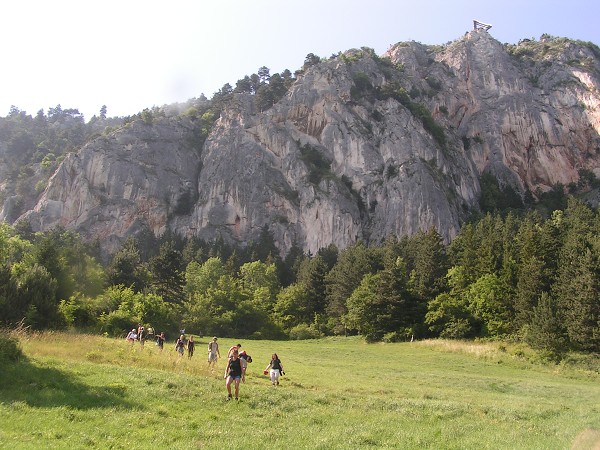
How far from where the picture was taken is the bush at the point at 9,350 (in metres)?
15.9

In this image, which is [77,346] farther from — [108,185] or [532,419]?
[108,185]

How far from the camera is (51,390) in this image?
1395 centimetres

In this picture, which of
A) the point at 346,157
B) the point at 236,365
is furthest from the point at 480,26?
the point at 236,365

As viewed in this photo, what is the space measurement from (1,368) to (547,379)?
33434 mm

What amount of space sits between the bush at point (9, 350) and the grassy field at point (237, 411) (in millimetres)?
523

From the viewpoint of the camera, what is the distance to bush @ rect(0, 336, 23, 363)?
626 inches

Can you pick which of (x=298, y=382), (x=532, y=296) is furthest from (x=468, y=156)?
(x=298, y=382)

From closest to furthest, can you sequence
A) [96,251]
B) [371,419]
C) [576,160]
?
[371,419] → [96,251] → [576,160]

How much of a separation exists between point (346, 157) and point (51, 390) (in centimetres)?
11280

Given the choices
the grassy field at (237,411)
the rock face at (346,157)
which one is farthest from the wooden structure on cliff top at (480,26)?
the grassy field at (237,411)

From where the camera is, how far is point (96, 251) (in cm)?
9275

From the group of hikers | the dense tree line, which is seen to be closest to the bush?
the group of hikers

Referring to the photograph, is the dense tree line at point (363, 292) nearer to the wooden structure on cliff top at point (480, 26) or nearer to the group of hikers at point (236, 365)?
the group of hikers at point (236, 365)

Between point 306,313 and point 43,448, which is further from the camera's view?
point 306,313
